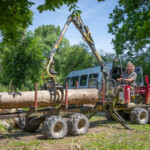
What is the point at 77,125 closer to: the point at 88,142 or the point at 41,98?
the point at 88,142

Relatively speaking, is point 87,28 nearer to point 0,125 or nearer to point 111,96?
point 111,96

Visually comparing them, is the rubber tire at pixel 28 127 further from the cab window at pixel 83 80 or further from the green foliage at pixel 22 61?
the cab window at pixel 83 80

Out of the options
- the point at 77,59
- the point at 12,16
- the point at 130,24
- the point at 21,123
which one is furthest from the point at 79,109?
the point at 77,59

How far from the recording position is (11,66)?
15945 mm

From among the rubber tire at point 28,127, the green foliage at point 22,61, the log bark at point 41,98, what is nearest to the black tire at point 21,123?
the rubber tire at point 28,127

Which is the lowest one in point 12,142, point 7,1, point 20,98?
point 12,142

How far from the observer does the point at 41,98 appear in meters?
6.70

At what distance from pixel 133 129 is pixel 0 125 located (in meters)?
4.85

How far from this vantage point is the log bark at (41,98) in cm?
615

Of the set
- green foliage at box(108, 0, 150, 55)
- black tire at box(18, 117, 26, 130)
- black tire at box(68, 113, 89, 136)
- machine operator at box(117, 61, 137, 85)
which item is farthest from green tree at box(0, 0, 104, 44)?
green foliage at box(108, 0, 150, 55)

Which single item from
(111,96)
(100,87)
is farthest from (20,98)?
(111,96)

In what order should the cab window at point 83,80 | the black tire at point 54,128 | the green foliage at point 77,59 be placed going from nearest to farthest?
the black tire at point 54,128, the cab window at point 83,80, the green foliage at point 77,59

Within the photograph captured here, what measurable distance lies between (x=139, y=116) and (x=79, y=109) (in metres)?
2.86

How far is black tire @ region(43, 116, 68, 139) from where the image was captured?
6.29 meters
